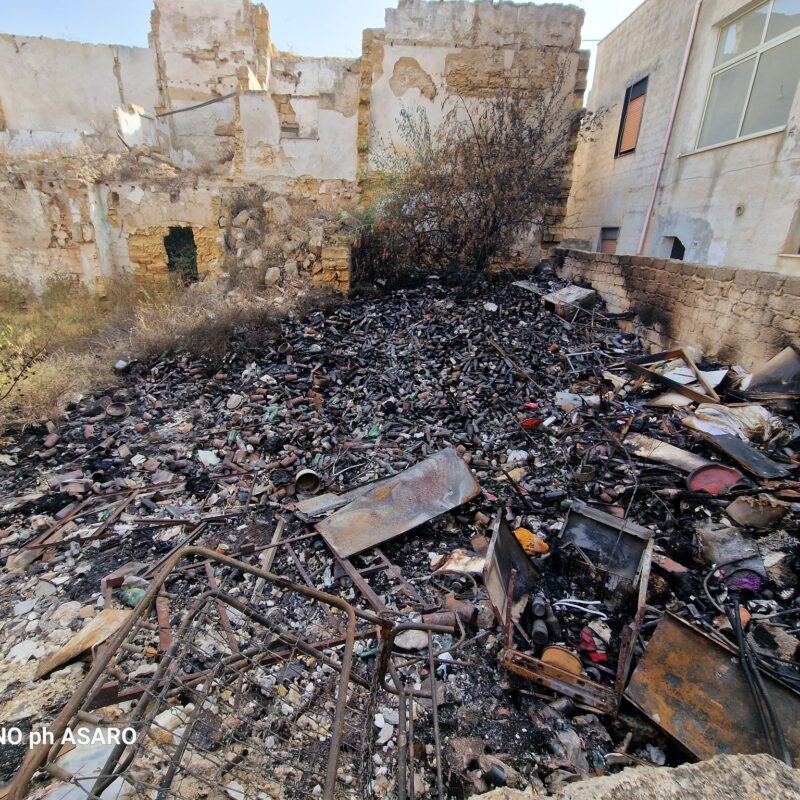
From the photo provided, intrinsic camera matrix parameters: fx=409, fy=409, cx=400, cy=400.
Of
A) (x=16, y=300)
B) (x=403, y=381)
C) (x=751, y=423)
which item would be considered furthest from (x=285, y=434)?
(x=16, y=300)

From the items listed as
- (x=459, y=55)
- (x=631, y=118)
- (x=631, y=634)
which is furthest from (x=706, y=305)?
(x=631, y=118)

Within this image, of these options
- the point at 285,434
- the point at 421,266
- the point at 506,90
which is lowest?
the point at 285,434

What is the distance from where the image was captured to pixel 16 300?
27.6 feet

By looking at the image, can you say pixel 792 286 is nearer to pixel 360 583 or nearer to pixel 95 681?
pixel 360 583

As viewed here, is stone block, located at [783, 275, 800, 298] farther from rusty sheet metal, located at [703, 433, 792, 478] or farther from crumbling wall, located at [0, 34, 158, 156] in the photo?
crumbling wall, located at [0, 34, 158, 156]

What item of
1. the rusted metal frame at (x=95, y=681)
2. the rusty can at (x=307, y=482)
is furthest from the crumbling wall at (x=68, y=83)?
the rusted metal frame at (x=95, y=681)

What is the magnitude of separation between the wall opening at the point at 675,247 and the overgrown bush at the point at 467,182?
8.85 feet

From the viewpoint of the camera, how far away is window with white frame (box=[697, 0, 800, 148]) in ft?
20.9

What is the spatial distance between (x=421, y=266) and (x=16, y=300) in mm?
8387

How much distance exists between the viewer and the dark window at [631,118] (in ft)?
32.6

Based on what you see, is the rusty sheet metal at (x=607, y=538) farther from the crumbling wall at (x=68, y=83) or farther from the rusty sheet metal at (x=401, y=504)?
the crumbling wall at (x=68, y=83)

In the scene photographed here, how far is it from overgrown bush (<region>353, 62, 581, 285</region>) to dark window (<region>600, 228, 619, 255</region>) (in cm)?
341

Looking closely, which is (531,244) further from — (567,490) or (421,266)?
(567,490)

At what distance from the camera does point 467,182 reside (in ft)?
27.3
